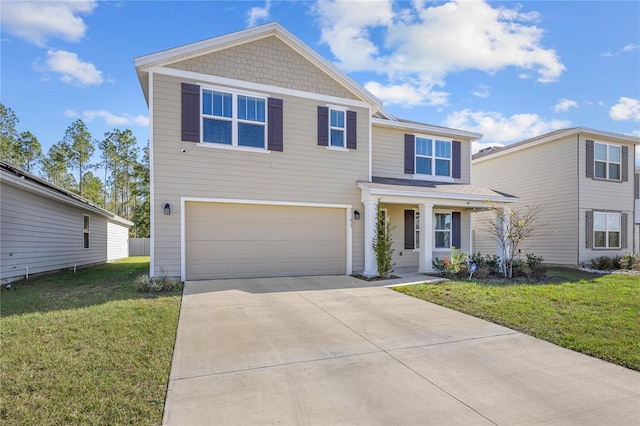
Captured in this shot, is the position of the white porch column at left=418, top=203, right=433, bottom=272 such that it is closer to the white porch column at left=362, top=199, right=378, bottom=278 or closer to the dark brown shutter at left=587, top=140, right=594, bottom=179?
the white porch column at left=362, top=199, right=378, bottom=278

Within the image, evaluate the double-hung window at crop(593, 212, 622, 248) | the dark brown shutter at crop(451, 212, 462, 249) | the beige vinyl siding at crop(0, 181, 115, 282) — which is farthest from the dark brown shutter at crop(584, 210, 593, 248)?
the beige vinyl siding at crop(0, 181, 115, 282)

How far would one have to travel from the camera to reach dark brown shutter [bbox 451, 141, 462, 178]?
13.8 m

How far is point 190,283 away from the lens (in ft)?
29.2

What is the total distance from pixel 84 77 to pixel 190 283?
13.7 meters

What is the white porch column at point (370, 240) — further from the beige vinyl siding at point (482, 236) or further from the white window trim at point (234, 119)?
the beige vinyl siding at point (482, 236)

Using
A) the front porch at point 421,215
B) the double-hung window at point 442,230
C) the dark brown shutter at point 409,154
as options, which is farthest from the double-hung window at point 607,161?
the dark brown shutter at point 409,154

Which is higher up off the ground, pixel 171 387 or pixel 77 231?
pixel 77 231

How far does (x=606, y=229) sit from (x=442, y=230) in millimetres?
7743

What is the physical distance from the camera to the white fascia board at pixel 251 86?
9273 mm

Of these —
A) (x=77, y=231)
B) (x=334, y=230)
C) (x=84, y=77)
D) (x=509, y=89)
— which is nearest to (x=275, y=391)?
(x=334, y=230)

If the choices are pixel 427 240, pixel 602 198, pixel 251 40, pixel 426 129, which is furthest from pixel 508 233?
pixel 251 40

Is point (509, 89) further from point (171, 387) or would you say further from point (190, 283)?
point (171, 387)

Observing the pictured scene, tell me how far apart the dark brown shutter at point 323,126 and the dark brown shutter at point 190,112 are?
11.8 ft

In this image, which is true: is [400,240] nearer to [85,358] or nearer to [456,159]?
[456,159]
